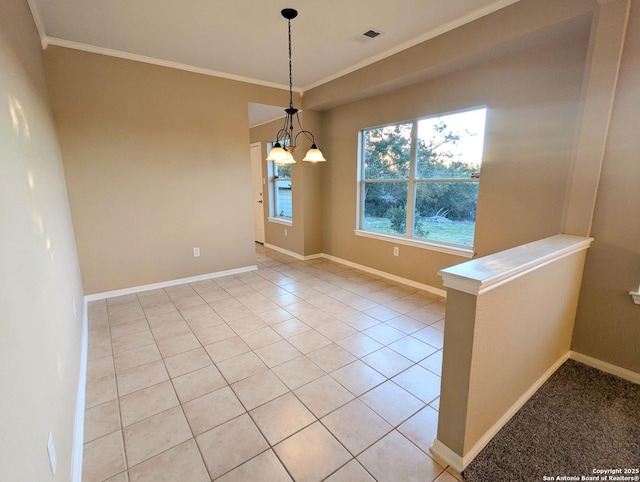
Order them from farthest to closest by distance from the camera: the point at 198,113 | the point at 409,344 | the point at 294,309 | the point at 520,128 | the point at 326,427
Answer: the point at 198,113
the point at 294,309
the point at 520,128
the point at 409,344
the point at 326,427

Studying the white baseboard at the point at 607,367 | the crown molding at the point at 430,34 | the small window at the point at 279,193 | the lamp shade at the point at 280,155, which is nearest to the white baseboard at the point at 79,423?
the lamp shade at the point at 280,155

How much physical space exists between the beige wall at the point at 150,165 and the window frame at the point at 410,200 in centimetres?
166

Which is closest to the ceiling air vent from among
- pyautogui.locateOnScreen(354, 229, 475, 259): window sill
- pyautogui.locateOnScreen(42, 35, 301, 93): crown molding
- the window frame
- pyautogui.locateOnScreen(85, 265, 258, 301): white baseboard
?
the window frame

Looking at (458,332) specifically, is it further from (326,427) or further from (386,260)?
(386,260)

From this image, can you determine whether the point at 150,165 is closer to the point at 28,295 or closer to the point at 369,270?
the point at 28,295

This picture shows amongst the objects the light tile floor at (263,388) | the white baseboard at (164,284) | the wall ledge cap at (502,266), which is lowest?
the light tile floor at (263,388)

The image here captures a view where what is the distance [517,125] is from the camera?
280cm

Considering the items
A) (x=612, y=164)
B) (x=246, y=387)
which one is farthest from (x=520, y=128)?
(x=246, y=387)

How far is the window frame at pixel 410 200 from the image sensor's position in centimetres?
341

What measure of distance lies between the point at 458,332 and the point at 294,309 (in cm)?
216

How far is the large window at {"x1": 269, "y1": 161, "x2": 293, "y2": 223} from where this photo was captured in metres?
5.95

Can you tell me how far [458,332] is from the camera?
1.38m

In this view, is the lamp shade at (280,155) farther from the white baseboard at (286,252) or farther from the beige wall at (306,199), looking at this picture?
the white baseboard at (286,252)

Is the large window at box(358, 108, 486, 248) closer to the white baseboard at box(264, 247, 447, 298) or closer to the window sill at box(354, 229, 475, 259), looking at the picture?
the window sill at box(354, 229, 475, 259)
